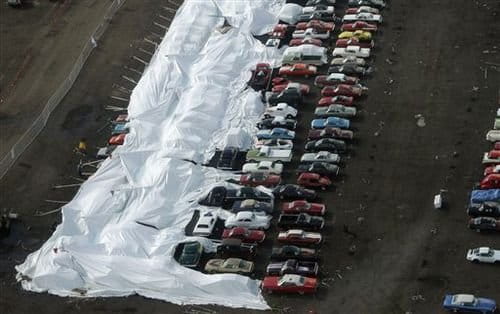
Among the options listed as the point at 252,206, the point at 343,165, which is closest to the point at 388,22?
the point at 343,165

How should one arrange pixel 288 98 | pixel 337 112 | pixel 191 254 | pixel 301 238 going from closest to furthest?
pixel 301 238 → pixel 191 254 → pixel 337 112 → pixel 288 98

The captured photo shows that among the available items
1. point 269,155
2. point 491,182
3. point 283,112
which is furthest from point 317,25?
point 491,182

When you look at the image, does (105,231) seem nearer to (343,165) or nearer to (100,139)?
(100,139)

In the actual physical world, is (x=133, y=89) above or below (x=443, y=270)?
above

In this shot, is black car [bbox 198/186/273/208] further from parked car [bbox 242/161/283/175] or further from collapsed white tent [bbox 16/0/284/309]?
parked car [bbox 242/161/283/175]

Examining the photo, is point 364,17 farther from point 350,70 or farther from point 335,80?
point 335,80

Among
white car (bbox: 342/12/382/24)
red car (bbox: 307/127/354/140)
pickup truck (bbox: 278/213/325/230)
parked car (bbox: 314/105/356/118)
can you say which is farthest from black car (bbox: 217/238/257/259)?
white car (bbox: 342/12/382/24)

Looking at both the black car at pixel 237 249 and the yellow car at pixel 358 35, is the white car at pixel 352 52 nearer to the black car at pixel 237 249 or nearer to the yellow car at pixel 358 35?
the yellow car at pixel 358 35
